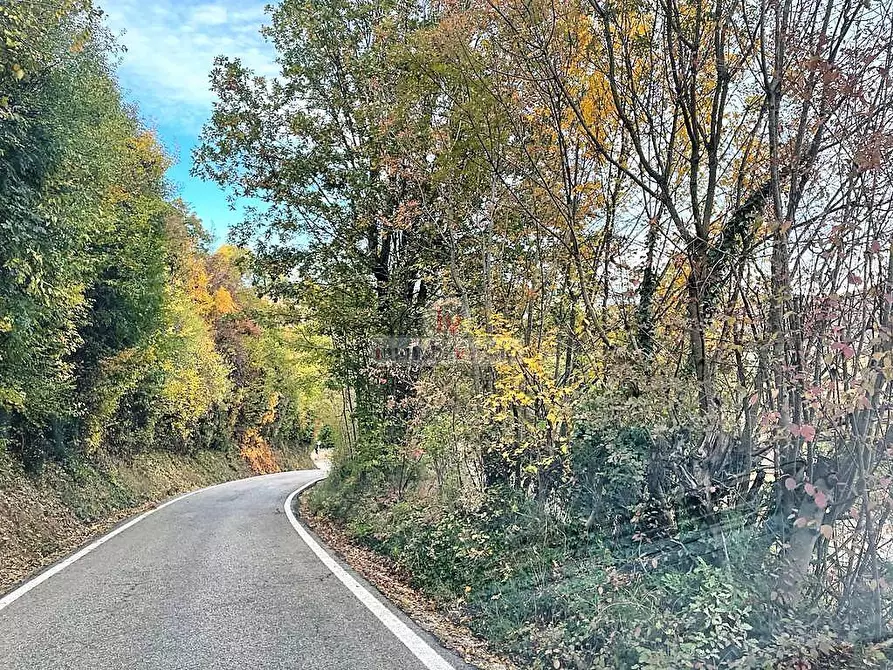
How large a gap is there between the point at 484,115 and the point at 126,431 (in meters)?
18.7

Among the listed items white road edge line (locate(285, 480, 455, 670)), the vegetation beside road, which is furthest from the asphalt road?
the vegetation beside road

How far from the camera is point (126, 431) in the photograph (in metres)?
20.0

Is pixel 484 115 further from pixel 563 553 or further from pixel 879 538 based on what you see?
pixel 879 538

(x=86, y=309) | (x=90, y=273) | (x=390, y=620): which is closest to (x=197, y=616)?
(x=390, y=620)

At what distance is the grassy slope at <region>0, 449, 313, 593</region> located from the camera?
28.3ft

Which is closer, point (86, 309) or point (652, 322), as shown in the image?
point (652, 322)

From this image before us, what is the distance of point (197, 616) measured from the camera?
5148 millimetres

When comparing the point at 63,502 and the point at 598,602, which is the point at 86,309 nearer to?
the point at 63,502

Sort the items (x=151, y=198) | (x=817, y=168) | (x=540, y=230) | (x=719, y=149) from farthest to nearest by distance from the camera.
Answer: (x=151, y=198) → (x=540, y=230) → (x=719, y=149) → (x=817, y=168)

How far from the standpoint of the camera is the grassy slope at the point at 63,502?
28.3 feet

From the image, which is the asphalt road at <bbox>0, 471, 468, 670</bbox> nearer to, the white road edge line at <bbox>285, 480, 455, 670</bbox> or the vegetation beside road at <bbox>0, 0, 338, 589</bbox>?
the white road edge line at <bbox>285, 480, 455, 670</bbox>

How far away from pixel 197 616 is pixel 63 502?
911 cm

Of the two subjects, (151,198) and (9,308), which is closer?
(9,308)

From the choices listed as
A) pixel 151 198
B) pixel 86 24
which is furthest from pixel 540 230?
pixel 151 198
